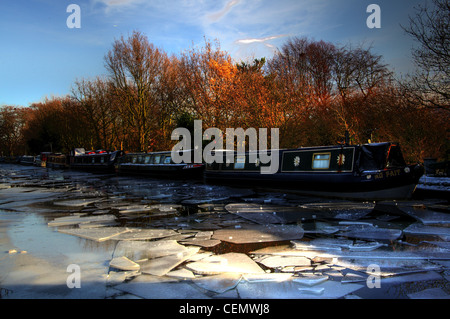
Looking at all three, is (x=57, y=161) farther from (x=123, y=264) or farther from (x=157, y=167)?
(x=123, y=264)

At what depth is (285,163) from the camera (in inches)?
567

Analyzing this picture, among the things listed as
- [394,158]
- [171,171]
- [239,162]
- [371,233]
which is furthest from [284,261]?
[171,171]

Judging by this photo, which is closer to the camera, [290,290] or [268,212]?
[290,290]

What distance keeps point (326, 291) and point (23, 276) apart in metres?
4.01

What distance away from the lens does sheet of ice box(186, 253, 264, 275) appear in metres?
4.46

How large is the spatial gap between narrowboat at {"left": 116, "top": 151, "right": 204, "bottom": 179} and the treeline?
4.79 metres

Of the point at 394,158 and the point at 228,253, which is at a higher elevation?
the point at 394,158

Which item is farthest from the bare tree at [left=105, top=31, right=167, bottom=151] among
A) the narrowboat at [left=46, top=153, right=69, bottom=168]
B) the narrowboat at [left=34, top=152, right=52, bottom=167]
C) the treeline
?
the narrowboat at [left=34, top=152, right=52, bottom=167]

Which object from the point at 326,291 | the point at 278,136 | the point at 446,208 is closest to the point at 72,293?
the point at 326,291

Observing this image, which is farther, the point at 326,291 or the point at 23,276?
the point at 23,276

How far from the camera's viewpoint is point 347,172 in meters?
11.7

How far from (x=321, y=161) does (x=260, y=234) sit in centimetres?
711

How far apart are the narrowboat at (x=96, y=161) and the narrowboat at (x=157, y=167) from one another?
5.45 ft
